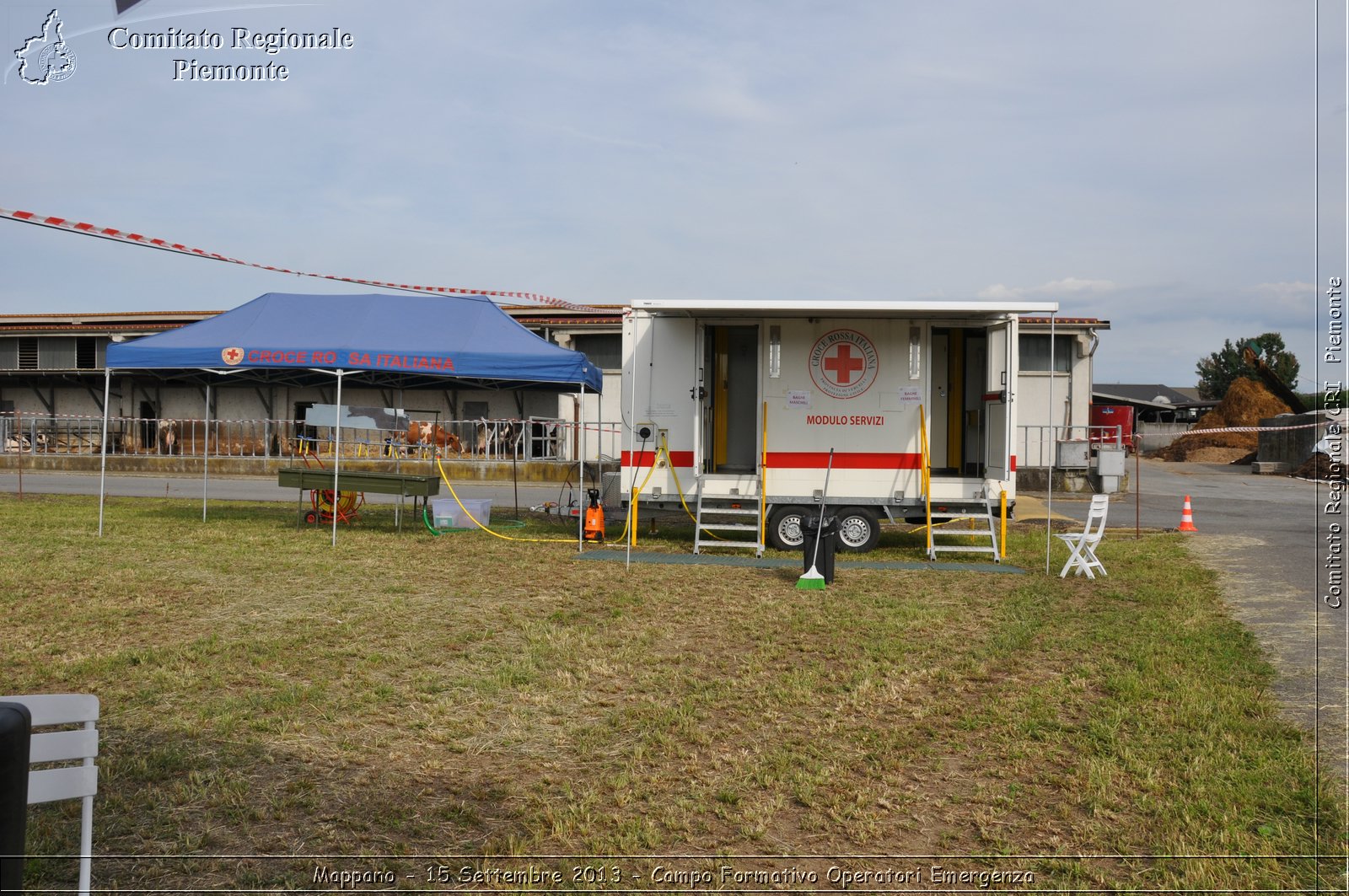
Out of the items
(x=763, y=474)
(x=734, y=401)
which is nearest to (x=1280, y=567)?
(x=763, y=474)

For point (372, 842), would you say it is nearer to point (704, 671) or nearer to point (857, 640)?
point (704, 671)

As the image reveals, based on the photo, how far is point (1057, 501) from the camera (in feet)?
62.3

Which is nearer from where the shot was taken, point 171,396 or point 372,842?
point 372,842

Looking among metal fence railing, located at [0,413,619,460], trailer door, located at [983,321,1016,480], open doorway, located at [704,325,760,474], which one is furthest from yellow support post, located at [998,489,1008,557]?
metal fence railing, located at [0,413,619,460]

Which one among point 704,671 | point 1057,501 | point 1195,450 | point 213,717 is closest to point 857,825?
point 704,671

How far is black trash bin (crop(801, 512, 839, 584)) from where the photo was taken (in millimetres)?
8781

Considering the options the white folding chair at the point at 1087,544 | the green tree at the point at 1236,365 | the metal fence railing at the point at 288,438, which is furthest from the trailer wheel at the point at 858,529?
the green tree at the point at 1236,365

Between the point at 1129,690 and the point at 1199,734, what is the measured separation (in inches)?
29.5

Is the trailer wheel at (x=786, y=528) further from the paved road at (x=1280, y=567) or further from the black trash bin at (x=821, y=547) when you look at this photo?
the paved road at (x=1280, y=567)

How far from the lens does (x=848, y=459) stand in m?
11.2

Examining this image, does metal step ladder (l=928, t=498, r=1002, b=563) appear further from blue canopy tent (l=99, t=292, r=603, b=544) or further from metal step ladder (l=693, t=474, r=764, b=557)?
blue canopy tent (l=99, t=292, r=603, b=544)

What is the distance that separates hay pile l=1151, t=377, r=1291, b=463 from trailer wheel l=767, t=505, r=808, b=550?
2842 centimetres

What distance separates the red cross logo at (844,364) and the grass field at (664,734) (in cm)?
326

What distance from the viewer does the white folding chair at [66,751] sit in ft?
8.07
